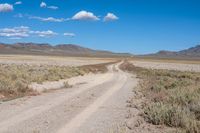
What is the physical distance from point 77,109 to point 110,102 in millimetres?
2905

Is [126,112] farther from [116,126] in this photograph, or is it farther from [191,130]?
[191,130]

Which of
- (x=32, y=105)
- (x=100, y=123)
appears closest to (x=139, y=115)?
(x=100, y=123)

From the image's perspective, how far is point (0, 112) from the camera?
13.2 meters


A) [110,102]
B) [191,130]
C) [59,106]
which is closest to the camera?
[191,130]

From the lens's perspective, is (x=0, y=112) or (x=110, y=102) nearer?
(x=0, y=112)

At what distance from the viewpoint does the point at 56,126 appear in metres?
10.7

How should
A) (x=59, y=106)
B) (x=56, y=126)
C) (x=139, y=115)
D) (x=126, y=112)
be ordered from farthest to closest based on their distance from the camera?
(x=59, y=106), (x=126, y=112), (x=139, y=115), (x=56, y=126)

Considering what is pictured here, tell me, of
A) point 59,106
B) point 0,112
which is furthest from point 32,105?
point 0,112

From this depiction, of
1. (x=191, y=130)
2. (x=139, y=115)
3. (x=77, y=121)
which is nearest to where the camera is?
(x=191, y=130)

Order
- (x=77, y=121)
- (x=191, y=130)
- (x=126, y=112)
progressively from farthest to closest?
(x=126, y=112), (x=77, y=121), (x=191, y=130)

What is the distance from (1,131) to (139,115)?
5.03 meters

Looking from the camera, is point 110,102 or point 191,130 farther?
point 110,102

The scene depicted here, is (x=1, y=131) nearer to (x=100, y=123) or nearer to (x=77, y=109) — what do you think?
(x=100, y=123)

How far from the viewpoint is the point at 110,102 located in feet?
55.0
